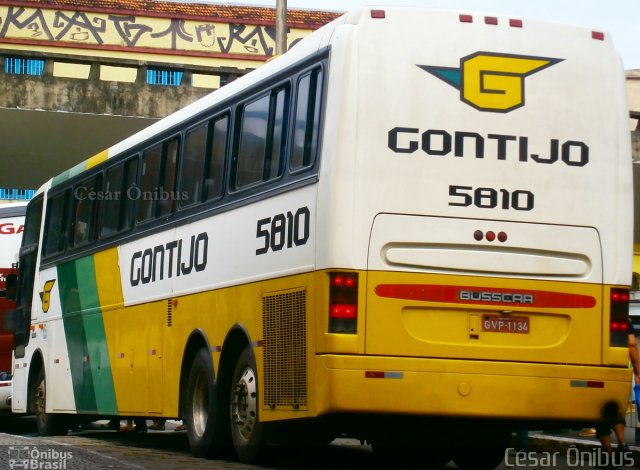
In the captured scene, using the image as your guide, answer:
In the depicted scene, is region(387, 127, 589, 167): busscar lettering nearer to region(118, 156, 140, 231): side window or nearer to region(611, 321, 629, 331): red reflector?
region(611, 321, 629, 331): red reflector

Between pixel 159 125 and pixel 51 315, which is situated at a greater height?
pixel 159 125

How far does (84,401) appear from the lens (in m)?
16.9

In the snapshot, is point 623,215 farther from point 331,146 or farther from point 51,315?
point 51,315

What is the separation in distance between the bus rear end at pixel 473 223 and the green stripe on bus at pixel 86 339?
6280 mm

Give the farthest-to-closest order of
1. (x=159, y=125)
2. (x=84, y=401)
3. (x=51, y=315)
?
(x=51, y=315) → (x=84, y=401) → (x=159, y=125)

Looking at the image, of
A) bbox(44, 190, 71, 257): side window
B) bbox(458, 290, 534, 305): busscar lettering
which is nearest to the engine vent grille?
bbox(458, 290, 534, 305): busscar lettering

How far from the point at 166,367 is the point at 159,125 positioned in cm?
256

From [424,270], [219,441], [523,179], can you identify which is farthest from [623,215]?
[219,441]

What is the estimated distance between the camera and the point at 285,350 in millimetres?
10734

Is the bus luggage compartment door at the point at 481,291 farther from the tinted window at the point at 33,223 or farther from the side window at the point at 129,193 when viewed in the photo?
the tinted window at the point at 33,223

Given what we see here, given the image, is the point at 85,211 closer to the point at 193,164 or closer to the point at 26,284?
the point at 26,284

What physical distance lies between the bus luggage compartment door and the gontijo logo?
0.89 meters

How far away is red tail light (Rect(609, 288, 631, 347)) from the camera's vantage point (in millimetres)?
10641

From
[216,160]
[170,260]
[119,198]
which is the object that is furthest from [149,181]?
[216,160]
